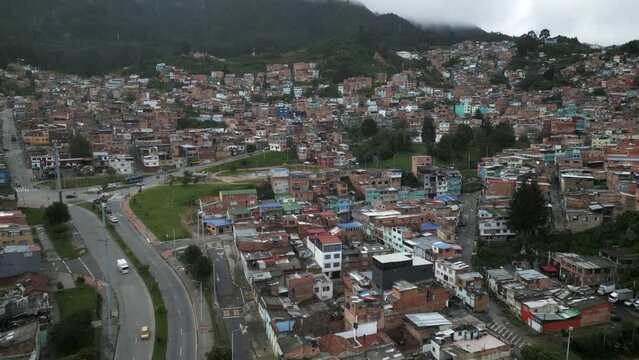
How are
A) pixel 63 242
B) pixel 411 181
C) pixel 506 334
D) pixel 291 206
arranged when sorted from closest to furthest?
1. pixel 506 334
2. pixel 63 242
3. pixel 291 206
4. pixel 411 181

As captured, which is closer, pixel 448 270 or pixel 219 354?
pixel 219 354

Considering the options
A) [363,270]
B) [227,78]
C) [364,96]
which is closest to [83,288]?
[363,270]

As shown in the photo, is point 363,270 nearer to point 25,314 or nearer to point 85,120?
point 25,314

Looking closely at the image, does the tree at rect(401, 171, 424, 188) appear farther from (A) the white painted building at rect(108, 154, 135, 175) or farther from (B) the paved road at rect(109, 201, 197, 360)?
(A) the white painted building at rect(108, 154, 135, 175)

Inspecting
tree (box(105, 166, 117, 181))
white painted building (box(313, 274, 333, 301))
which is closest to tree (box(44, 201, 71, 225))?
tree (box(105, 166, 117, 181))

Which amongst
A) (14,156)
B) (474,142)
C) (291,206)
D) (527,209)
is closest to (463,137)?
(474,142)

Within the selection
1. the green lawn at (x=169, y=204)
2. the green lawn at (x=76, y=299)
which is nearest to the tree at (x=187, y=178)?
the green lawn at (x=169, y=204)

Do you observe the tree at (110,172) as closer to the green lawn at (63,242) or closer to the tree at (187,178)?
the tree at (187,178)

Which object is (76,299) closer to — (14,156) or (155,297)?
(155,297)
